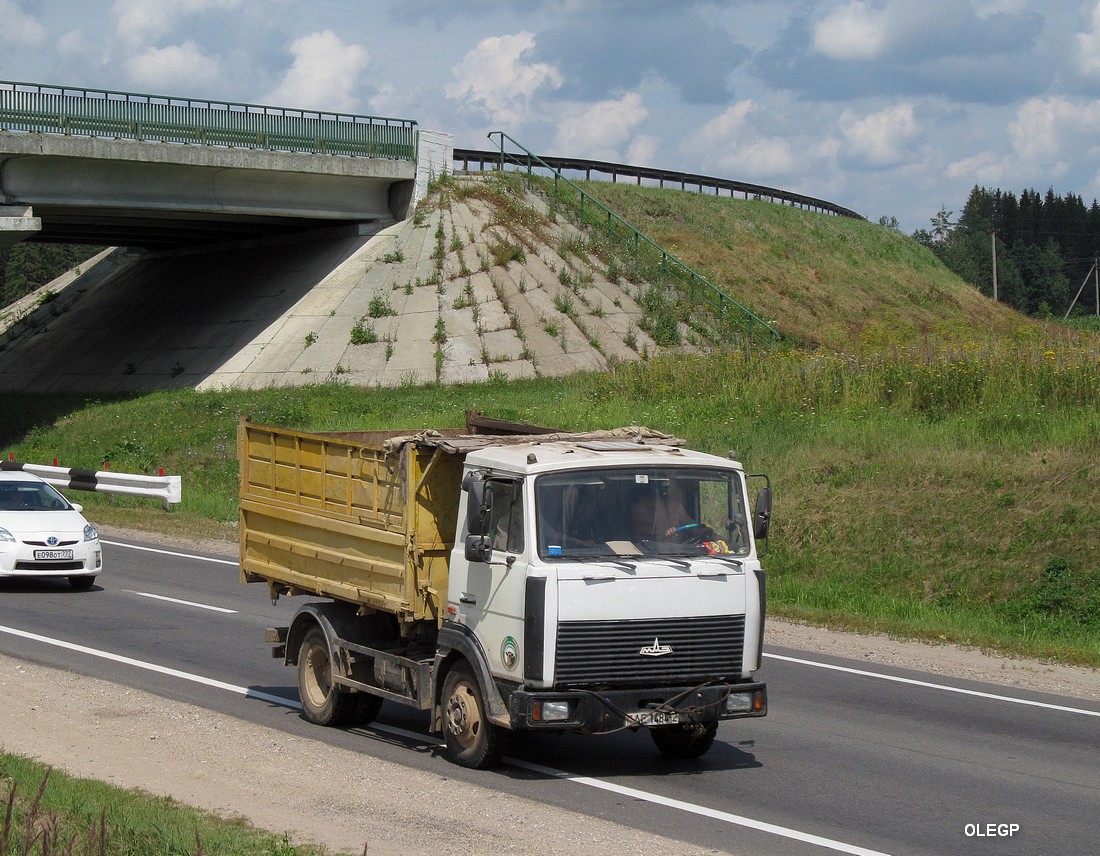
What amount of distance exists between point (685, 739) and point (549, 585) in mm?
1934

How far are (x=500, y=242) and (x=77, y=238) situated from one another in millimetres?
14090

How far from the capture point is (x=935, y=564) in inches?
669

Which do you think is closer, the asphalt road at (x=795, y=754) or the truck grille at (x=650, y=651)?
the asphalt road at (x=795, y=754)

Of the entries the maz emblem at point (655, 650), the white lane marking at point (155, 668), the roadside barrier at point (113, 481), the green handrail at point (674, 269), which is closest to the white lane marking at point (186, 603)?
the white lane marking at point (155, 668)

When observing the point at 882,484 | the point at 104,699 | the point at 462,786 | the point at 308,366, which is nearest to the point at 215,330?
the point at 308,366

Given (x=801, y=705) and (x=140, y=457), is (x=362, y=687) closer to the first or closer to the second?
(x=801, y=705)

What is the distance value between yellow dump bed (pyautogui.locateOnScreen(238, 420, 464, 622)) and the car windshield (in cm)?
825

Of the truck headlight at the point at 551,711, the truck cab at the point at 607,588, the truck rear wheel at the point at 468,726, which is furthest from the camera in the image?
the truck rear wheel at the point at 468,726

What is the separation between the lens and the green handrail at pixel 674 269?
40.4m

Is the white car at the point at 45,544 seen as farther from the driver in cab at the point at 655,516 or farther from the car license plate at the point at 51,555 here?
the driver in cab at the point at 655,516

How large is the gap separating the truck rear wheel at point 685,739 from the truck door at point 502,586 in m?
1.42

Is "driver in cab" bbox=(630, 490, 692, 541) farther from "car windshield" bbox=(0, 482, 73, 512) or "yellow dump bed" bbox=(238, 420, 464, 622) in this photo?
"car windshield" bbox=(0, 482, 73, 512)

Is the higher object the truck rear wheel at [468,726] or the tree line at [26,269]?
the tree line at [26,269]

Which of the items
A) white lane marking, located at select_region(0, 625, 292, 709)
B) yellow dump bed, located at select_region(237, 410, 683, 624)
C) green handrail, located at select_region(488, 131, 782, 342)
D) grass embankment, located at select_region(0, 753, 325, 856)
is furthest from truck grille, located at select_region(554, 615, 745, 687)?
green handrail, located at select_region(488, 131, 782, 342)
